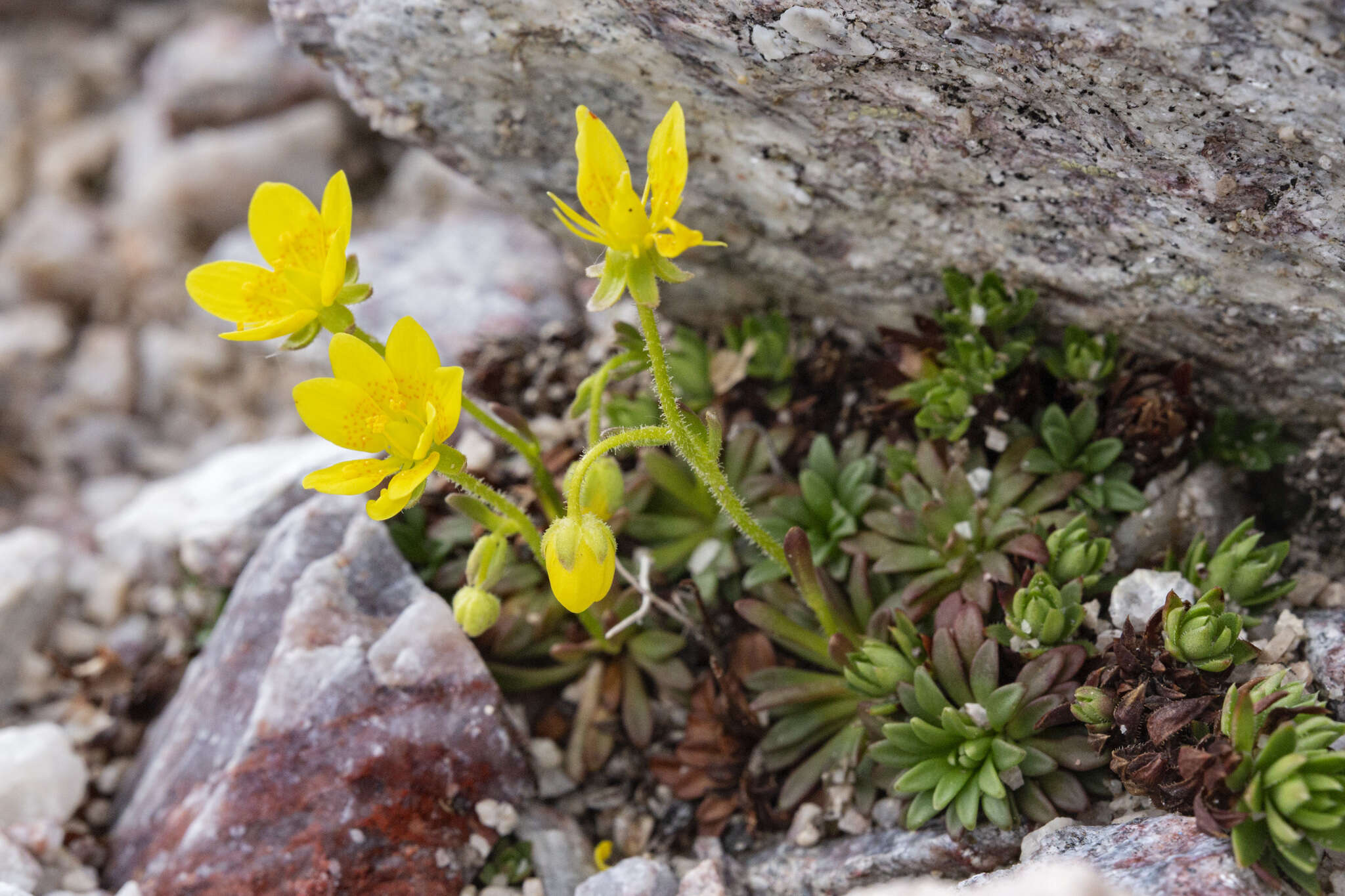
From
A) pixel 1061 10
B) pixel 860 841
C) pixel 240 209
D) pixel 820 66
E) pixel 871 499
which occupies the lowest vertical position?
pixel 240 209

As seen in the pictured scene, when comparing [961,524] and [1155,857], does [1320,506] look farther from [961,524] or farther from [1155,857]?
[1155,857]

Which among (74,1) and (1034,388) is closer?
(1034,388)

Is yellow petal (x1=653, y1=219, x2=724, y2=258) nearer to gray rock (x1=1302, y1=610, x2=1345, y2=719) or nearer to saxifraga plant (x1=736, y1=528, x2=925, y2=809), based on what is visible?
saxifraga plant (x1=736, y1=528, x2=925, y2=809)

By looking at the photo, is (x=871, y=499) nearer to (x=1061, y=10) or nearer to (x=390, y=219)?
(x=1061, y=10)

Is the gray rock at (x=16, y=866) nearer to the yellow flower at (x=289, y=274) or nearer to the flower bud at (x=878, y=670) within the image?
the yellow flower at (x=289, y=274)

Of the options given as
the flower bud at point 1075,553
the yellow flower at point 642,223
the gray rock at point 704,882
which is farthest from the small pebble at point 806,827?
the yellow flower at point 642,223

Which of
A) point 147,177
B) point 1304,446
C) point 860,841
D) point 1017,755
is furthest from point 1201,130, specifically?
point 147,177

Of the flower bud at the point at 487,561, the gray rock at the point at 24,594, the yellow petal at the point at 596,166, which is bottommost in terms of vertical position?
the gray rock at the point at 24,594

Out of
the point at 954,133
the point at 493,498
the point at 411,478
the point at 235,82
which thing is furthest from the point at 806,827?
the point at 235,82
